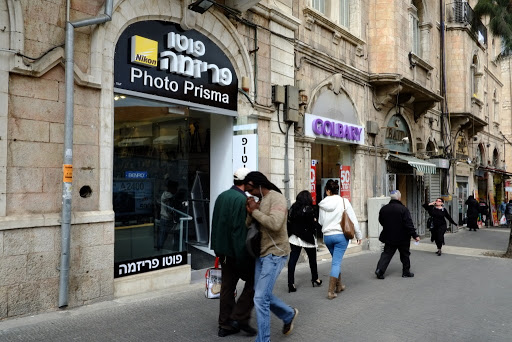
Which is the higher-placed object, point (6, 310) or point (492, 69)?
point (492, 69)

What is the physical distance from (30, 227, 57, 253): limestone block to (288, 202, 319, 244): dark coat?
3416 mm

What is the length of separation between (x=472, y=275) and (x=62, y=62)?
8.20 metres

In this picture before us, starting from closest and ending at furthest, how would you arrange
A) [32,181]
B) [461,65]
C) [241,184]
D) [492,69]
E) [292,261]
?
[241,184]
[32,181]
[292,261]
[461,65]
[492,69]

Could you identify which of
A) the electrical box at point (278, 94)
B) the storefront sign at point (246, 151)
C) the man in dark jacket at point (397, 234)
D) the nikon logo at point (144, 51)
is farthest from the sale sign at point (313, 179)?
the nikon logo at point (144, 51)

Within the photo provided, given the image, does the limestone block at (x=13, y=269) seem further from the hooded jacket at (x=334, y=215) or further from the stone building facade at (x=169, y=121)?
the hooded jacket at (x=334, y=215)

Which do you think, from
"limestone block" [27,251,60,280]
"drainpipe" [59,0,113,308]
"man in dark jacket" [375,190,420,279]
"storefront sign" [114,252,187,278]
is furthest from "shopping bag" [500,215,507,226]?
"limestone block" [27,251,60,280]

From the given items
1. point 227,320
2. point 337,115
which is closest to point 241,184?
point 227,320

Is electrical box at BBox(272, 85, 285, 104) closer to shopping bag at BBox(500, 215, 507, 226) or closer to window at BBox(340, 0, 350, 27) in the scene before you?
window at BBox(340, 0, 350, 27)

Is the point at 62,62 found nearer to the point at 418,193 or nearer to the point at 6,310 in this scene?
the point at 6,310

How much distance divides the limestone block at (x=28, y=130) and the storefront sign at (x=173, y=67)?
1.30 metres

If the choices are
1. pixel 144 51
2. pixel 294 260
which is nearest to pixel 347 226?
pixel 294 260

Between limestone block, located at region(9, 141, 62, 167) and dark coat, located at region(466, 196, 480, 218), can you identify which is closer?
limestone block, located at region(9, 141, 62, 167)

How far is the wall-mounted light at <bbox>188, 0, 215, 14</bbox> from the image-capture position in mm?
7002

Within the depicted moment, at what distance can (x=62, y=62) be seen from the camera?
5352mm
